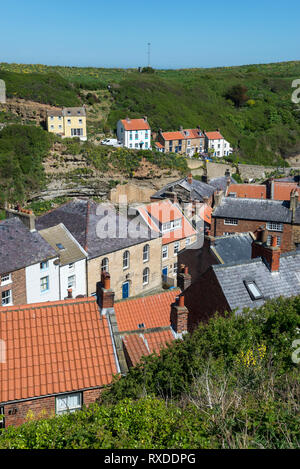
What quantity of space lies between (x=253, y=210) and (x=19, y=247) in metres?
19.2

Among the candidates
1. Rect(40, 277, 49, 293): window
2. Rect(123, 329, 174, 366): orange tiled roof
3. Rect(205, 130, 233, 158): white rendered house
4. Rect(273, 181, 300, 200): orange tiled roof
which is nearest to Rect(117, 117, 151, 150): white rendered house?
Rect(205, 130, 233, 158): white rendered house

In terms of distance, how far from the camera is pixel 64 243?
92.7 ft

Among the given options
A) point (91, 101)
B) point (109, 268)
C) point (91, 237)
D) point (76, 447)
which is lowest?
point (109, 268)

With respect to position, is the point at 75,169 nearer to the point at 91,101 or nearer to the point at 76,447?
the point at 91,101

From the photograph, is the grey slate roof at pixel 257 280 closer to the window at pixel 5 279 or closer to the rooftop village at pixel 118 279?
the rooftop village at pixel 118 279

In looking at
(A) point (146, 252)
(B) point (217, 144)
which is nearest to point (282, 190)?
(A) point (146, 252)

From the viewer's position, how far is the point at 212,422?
863 cm

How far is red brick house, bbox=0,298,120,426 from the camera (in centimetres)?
1209

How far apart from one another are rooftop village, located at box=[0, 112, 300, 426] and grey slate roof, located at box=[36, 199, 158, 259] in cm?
8

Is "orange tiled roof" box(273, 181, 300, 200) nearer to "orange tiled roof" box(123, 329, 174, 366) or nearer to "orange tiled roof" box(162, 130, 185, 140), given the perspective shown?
"orange tiled roof" box(123, 329, 174, 366)

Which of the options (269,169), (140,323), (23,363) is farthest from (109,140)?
(23,363)
